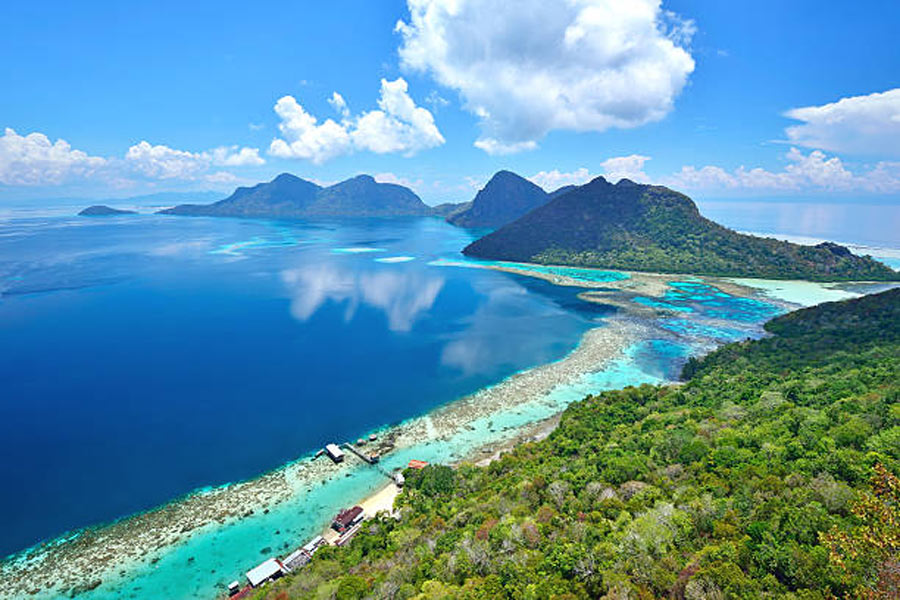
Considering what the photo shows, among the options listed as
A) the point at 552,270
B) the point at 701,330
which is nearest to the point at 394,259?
the point at 552,270

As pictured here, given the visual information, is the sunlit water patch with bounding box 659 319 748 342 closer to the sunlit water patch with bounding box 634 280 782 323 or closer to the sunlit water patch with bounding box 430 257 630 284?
the sunlit water patch with bounding box 634 280 782 323

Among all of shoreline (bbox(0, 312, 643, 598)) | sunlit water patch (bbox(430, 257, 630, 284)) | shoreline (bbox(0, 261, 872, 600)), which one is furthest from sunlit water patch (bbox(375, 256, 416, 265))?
shoreline (bbox(0, 312, 643, 598))

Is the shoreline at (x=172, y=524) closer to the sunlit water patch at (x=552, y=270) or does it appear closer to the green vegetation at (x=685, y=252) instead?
the sunlit water patch at (x=552, y=270)

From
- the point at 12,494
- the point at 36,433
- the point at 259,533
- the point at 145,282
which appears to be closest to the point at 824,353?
the point at 259,533

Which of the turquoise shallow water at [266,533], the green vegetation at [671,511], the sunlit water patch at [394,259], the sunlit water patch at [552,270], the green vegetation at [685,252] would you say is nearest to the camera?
the green vegetation at [671,511]

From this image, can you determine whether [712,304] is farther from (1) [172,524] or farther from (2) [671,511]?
(1) [172,524]


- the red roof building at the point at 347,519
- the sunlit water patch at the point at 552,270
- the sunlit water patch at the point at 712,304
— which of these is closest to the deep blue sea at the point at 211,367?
the red roof building at the point at 347,519
